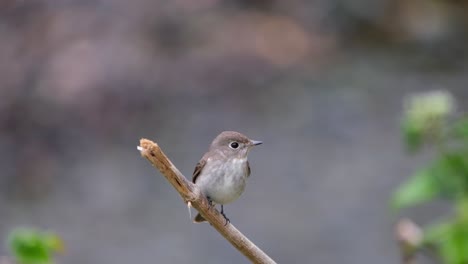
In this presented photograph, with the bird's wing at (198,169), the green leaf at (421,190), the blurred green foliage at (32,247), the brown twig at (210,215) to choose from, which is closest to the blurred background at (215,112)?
the green leaf at (421,190)

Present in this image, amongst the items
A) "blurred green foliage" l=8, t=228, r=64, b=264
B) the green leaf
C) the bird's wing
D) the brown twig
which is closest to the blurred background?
the green leaf

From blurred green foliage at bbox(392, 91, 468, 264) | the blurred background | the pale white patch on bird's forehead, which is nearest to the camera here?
the pale white patch on bird's forehead

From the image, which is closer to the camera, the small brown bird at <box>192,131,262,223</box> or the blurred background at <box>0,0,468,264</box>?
the small brown bird at <box>192,131,262,223</box>

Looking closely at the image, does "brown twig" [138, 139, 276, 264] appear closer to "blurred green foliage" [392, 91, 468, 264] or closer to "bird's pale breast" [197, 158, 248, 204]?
"bird's pale breast" [197, 158, 248, 204]

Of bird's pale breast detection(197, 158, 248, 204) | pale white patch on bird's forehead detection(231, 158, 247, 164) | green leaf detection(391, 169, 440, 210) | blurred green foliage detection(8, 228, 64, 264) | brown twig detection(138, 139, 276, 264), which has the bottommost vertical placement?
brown twig detection(138, 139, 276, 264)

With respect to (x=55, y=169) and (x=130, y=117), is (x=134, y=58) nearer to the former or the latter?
(x=130, y=117)

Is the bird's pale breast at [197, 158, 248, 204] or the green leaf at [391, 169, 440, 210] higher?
the green leaf at [391, 169, 440, 210]

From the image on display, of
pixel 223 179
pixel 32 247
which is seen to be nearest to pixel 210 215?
pixel 223 179

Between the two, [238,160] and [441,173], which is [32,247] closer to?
[238,160]

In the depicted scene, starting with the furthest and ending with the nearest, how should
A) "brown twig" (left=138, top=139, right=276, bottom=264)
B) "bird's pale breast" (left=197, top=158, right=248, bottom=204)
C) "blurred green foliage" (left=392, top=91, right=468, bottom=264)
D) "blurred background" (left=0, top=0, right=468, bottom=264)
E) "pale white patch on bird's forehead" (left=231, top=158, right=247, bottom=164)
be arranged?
"blurred background" (left=0, top=0, right=468, bottom=264)
"blurred green foliage" (left=392, top=91, right=468, bottom=264)
"pale white patch on bird's forehead" (left=231, top=158, right=247, bottom=164)
"bird's pale breast" (left=197, top=158, right=248, bottom=204)
"brown twig" (left=138, top=139, right=276, bottom=264)
